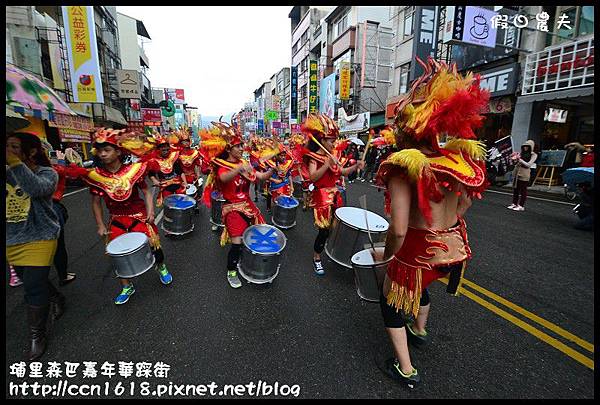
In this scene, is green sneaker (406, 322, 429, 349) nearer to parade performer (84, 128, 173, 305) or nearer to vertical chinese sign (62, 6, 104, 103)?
parade performer (84, 128, 173, 305)

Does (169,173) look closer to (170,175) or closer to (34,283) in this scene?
(170,175)

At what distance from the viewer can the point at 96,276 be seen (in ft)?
12.8

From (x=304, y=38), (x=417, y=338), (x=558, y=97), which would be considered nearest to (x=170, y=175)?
(x=417, y=338)

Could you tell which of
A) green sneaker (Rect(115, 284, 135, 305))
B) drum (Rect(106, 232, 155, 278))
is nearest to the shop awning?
drum (Rect(106, 232, 155, 278))

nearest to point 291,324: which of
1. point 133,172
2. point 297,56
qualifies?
point 133,172

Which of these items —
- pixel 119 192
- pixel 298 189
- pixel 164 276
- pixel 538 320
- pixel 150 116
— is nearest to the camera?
pixel 538 320

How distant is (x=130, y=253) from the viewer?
2945 millimetres

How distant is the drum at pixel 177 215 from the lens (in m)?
5.38

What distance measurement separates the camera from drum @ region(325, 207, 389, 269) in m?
3.13

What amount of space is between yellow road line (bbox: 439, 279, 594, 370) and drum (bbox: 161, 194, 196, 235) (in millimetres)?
4646

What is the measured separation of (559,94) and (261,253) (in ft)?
41.6

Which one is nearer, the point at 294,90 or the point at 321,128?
the point at 321,128

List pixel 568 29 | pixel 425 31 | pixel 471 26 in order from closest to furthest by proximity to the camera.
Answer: pixel 568 29, pixel 471 26, pixel 425 31

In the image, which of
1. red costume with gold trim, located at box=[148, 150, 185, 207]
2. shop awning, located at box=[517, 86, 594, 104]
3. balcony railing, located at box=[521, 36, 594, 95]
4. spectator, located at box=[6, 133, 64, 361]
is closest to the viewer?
spectator, located at box=[6, 133, 64, 361]
